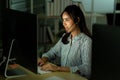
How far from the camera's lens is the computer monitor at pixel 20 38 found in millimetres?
1544

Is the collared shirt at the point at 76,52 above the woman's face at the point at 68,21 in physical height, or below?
below

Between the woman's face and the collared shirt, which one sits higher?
the woman's face

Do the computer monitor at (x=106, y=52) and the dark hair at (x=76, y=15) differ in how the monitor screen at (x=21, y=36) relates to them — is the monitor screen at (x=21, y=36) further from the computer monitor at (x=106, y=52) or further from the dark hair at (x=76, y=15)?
the dark hair at (x=76, y=15)

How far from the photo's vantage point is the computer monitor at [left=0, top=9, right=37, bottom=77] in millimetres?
1544

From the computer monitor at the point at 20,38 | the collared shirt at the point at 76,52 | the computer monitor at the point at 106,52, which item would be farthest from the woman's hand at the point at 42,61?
the computer monitor at the point at 106,52

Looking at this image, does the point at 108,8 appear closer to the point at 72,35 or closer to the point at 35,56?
the point at 72,35

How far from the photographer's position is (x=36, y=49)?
1521mm

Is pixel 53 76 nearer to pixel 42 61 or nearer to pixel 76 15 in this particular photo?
pixel 42 61

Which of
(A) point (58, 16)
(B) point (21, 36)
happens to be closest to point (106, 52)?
(B) point (21, 36)

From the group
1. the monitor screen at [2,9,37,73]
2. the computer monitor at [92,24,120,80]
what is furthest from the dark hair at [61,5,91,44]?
the computer monitor at [92,24,120,80]

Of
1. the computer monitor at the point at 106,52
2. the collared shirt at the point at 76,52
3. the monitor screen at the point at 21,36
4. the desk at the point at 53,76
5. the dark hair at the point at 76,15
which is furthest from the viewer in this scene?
Result: the dark hair at the point at 76,15

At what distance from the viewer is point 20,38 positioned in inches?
67.5

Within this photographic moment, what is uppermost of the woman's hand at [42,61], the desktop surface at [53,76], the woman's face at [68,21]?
the woman's face at [68,21]

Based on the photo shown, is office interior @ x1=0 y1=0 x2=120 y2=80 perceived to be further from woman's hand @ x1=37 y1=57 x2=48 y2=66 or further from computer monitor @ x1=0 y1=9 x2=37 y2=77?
computer monitor @ x1=0 y1=9 x2=37 y2=77
